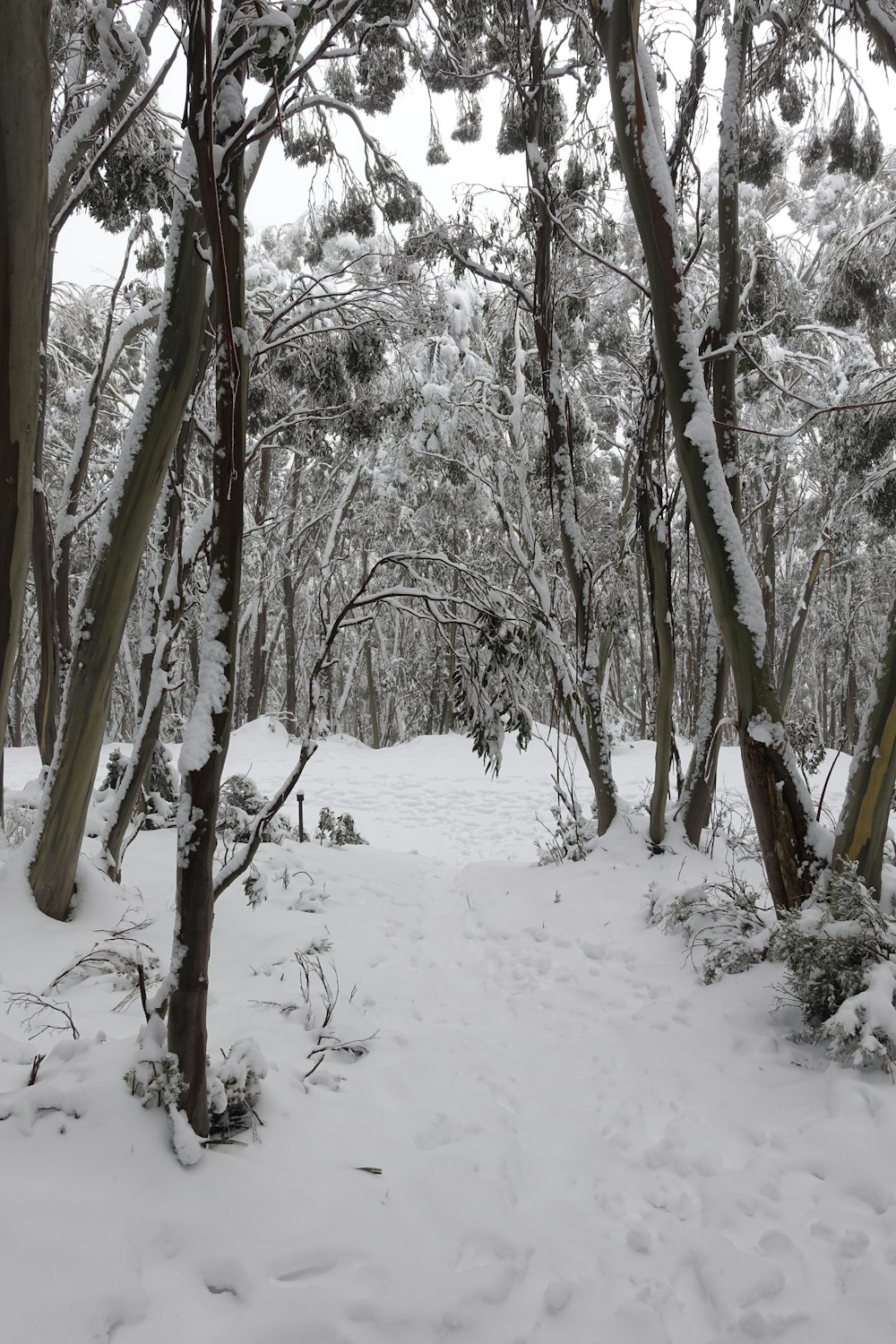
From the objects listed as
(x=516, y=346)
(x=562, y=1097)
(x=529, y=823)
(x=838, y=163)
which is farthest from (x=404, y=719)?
(x=562, y=1097)

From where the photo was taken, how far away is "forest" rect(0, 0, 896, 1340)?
5.46 feet

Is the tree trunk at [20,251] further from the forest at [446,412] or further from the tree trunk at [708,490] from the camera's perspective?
the tree trunk at [708,490]

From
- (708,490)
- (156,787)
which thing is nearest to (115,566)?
(708,490)

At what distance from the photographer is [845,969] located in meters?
2.50

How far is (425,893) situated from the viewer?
214 inches

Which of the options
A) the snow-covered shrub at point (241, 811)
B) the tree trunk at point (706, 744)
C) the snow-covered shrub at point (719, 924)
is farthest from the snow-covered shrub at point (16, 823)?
the tree trunk at point (706, 744)

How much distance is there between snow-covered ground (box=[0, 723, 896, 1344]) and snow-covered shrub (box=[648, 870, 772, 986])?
→ 11cm

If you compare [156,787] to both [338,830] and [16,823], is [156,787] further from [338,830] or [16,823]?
[338,830]

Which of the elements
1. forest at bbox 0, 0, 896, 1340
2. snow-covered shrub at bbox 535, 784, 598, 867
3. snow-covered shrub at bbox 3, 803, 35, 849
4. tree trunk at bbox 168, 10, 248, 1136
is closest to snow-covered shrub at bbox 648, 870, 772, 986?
forest at bbox 0, 0, 896, 1340

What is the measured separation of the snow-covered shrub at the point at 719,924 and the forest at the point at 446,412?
0.06 ft

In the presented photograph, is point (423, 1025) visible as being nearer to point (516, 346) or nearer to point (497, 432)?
point (516, 346)

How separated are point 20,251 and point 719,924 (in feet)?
11.9

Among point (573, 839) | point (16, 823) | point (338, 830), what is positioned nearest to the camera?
point (573, 839)

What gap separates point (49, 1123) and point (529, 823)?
24.8ft
